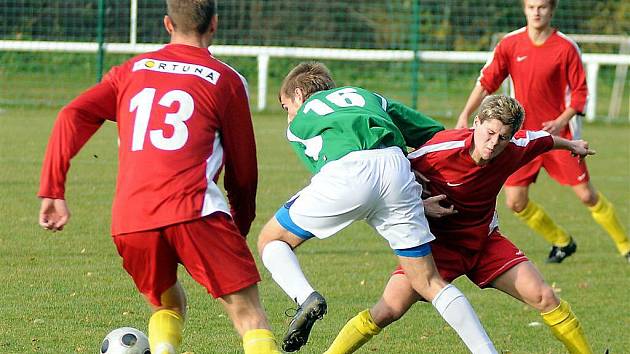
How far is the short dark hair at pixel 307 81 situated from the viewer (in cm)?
519

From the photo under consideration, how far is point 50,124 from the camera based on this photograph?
1722 centimetres

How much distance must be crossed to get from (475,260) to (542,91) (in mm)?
3792

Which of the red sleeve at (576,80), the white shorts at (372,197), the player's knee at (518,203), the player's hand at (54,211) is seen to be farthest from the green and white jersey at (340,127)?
the player's knee at (518,203)

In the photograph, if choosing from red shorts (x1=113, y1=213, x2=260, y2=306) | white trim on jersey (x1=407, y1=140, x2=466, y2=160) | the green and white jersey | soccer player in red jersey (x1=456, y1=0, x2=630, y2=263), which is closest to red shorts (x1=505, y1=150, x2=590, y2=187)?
soccer player in red jersey (x1=456, y1=0, x2=630, y2=263)

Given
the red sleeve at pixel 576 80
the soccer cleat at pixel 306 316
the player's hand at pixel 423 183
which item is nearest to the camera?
the soccer cleat at pixel 306 316

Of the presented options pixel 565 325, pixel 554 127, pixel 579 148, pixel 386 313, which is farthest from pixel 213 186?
pixel 554 127

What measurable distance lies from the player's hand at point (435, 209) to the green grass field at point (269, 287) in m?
1.09

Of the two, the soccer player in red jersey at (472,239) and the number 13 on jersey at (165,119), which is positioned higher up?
the number 13 on jersey at (165,119)

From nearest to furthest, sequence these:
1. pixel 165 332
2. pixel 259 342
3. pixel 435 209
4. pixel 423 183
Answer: pixel 259 342 → pixel 165 332 → pixel 435 209 → pixel 423 183

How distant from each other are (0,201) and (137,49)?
27.9 ft

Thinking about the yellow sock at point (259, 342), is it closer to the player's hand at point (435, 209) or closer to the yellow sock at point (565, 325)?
the player's hand at point (435, 209)

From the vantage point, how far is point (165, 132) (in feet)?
13.6

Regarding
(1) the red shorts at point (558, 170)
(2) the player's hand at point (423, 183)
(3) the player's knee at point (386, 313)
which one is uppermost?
(2) the player's hand at point (423, 183)

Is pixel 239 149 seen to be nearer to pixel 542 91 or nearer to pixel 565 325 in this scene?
pixel 565 325
